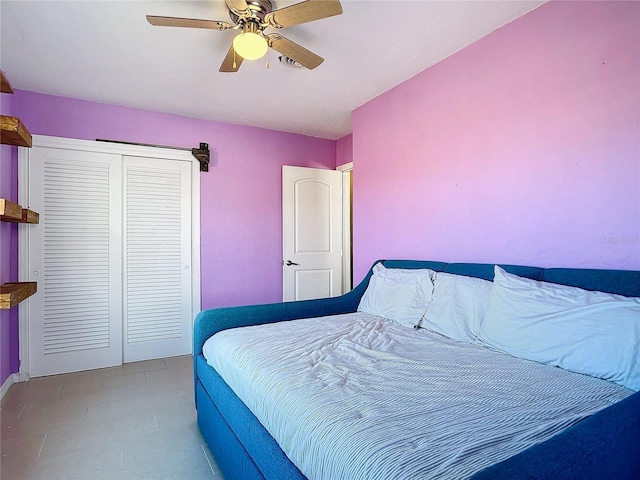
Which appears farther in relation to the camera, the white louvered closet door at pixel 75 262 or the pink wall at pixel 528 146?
the white louvered closet door at pixel 75 262

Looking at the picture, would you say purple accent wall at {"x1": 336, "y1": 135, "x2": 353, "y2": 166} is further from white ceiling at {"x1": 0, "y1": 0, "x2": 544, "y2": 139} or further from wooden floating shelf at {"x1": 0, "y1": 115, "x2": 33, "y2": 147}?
wooden floating shelf at {"x1": 0, "y1": 115, "x2": 33, "y2": 147}

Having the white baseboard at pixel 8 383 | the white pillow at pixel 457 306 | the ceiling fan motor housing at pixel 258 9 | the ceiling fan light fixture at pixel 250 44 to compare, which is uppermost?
the ceiling fan motor housing at pixel 258 9

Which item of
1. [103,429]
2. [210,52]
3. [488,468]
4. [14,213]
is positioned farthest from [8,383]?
[488,468]

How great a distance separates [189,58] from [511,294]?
2534mm

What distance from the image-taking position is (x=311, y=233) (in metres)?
4.22

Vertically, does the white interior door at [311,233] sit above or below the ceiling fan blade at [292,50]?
below

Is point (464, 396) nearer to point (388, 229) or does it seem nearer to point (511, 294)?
point (511, 294)

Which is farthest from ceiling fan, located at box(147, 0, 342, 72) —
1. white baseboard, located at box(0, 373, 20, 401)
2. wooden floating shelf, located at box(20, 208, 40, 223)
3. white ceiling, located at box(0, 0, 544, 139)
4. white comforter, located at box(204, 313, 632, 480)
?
white baseboard, located at box(0, 373, 20, 401)

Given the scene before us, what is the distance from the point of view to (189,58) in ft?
8.12

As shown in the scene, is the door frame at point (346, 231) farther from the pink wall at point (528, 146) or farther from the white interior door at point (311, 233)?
the pink wall at point (528, 146)

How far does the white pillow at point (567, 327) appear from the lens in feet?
4.22

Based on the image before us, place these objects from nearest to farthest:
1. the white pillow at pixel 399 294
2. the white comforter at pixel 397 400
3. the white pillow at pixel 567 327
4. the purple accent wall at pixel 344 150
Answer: the white comforter at pixel 397 400
the white pillow at pixel 567 327
the white pillow at pixel 399 294
the purple accent wall at pixel 344 150

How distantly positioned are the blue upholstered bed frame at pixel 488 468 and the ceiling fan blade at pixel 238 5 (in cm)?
166

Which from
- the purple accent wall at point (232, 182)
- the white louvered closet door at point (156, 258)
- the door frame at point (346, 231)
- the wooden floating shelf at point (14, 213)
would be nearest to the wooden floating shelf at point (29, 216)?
the wooden floating shelf at point (14, 213)
